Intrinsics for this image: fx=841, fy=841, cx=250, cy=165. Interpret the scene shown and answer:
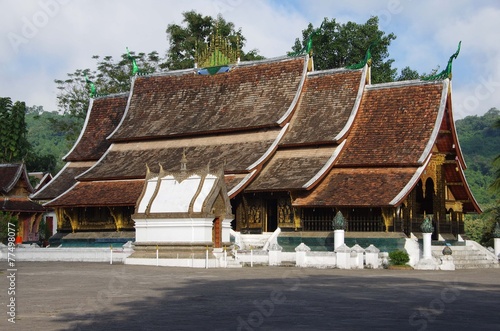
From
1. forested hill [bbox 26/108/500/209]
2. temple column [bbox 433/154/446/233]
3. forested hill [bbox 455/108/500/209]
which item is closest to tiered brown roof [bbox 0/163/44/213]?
forested hill [bbox 26/108/500/209]

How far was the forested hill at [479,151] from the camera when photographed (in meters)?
80.1

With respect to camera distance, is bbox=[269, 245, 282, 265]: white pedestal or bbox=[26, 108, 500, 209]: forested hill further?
bbox=[26, 108, 500, 209]: forested hill

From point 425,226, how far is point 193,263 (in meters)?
7.75

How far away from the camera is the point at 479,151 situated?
94688 mm

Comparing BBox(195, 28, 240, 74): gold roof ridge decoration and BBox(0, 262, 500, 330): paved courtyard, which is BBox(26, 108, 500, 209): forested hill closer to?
BBox(195, 28, 240, 74): gold roof ridge decoration

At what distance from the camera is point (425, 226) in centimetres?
2759

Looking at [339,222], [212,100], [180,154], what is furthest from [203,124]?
[339,222]

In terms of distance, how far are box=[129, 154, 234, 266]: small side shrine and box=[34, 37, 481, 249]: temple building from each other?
0.26 metres

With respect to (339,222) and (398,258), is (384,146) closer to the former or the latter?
(339,222)

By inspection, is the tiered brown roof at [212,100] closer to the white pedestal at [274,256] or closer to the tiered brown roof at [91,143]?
the tiered brown roof at [91,143]

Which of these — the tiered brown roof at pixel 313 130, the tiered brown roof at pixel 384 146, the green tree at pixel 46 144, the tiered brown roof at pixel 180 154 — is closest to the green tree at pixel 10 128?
the green tree at pixel 46 144

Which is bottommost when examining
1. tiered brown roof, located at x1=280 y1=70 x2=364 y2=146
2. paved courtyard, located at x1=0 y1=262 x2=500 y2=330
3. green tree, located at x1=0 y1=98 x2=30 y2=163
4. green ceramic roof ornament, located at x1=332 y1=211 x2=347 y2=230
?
paved courtyard, located at x1=0 y1=262 x2=500 y2=330

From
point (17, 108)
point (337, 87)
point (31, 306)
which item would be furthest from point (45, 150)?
point (31, 306)

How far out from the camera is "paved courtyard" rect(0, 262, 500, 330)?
1144 cm
